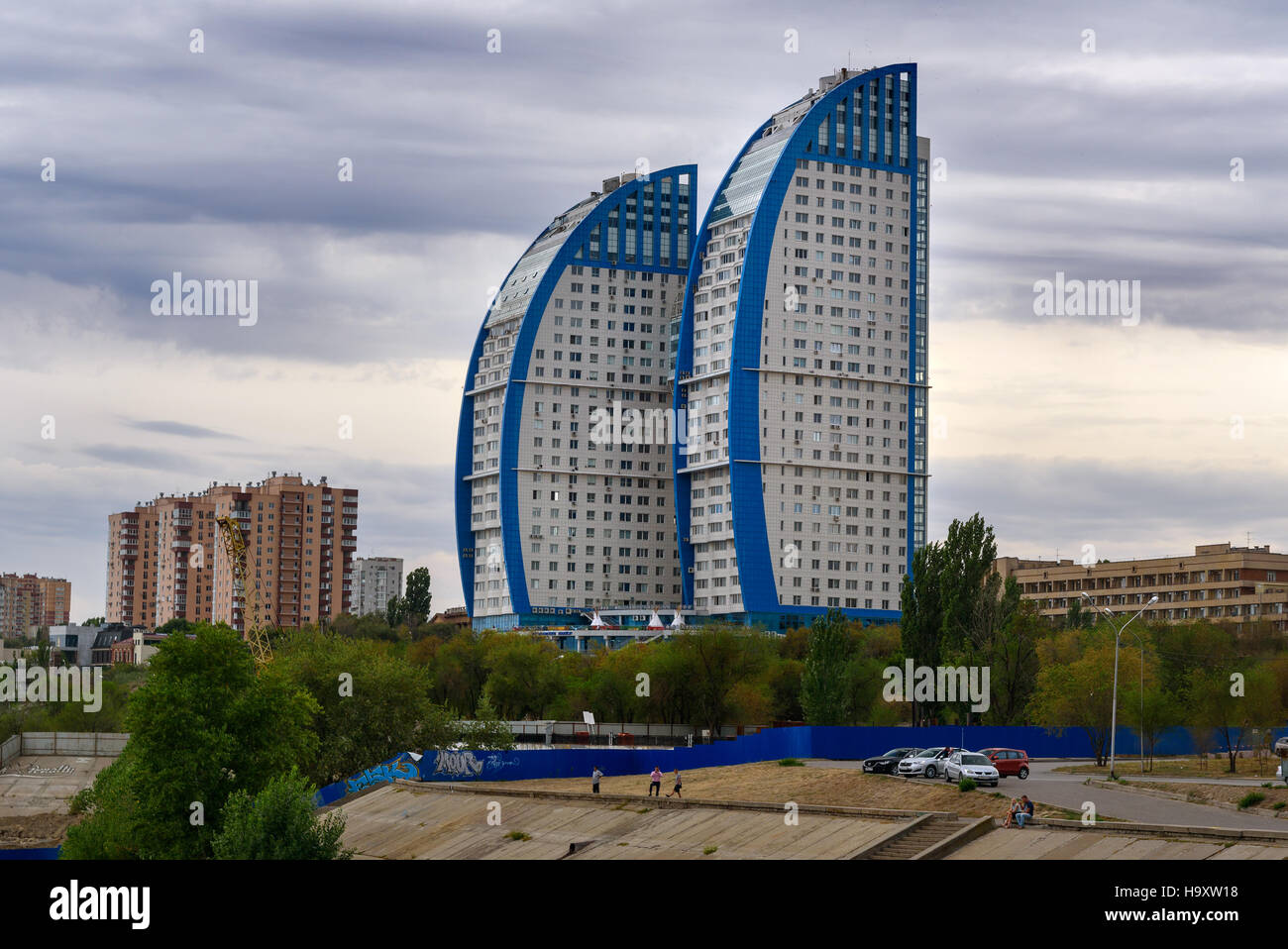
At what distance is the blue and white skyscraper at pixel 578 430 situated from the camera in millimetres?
173250

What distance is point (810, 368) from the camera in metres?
157

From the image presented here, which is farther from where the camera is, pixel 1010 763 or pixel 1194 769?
pixel 1194 769

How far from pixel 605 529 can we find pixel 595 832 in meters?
122

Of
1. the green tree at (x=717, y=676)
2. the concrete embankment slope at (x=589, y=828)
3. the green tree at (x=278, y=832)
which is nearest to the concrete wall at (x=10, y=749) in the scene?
the concrete embankment slope at (x=589, y=828)

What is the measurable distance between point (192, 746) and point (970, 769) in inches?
1043

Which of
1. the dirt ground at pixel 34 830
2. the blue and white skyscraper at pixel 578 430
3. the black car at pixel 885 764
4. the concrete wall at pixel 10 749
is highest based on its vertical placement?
the blue and white skyscraper at pixel 578 430

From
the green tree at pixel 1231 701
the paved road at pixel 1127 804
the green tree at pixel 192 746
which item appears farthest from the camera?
the green tree at pixel 1231 701

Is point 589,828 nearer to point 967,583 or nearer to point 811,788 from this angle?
point 811,788

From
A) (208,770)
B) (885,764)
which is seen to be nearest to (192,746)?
(208,770)

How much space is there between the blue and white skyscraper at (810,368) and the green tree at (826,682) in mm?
59424

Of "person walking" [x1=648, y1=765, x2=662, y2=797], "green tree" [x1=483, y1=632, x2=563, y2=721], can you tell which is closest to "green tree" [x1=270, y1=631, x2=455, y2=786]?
"person walking" [x1=648, y1=765, x2=662, y2=797]

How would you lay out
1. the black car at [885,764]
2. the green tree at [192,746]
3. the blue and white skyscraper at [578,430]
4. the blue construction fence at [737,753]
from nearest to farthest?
the green tree at [192,746]
the black car at [885,764]
the blue construction fence at [737,753]
the blue and white skyscraper at [578,430]

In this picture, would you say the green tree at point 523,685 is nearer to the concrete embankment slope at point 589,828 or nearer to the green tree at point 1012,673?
the green tree at point 1012,673
